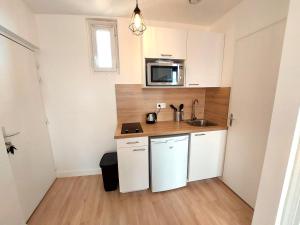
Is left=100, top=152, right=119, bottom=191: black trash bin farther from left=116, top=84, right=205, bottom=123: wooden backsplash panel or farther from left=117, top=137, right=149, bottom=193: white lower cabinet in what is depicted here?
left=116, top=84, right=205, bottom=123: wooden backsplash panel

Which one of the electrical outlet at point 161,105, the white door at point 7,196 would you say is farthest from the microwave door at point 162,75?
the white door at point 7,196

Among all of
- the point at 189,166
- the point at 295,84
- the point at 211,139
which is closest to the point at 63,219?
the point at 189,166

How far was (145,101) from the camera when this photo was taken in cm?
237

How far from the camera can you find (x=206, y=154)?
2.09 meters

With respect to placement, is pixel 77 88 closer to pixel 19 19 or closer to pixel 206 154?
pixel 19 19

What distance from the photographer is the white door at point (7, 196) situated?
1.17 m

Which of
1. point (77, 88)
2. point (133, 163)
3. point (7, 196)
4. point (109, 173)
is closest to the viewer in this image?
point (7, 196)

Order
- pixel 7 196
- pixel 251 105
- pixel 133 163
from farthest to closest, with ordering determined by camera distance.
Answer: pixel 133 163 → pixel 251 105 → pixel 7 196

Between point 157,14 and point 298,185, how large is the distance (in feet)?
7.96

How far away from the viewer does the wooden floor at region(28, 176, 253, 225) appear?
1.61 m

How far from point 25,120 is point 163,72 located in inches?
74.3

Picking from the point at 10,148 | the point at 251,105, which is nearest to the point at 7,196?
the point at 10,148

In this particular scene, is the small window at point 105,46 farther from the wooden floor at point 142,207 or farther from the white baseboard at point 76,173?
the wooden floor at point 142,207

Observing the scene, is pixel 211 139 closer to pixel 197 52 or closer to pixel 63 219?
pixel 197 52
